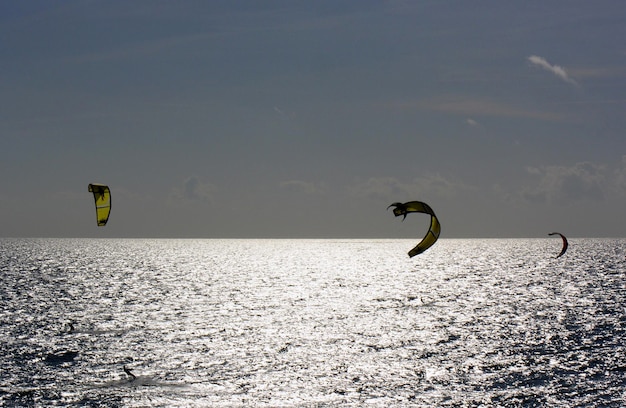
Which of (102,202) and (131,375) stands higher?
(102,202)

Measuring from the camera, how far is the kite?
1548 inches

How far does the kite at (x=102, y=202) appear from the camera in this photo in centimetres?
3931

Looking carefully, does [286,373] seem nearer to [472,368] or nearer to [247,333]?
[472,368]

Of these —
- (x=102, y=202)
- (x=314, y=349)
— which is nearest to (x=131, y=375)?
(x=102, y=202)

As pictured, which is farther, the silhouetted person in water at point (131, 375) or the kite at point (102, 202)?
the silhouetted person in water at point (131, 375)

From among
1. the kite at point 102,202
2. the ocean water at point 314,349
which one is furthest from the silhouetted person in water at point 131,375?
the kite at point 102,202

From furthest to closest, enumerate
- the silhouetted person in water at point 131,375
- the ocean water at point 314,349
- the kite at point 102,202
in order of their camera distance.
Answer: the silhouetted person in water at point 131,375 < the kite at point 102,202 < the ocean water at point 314,349

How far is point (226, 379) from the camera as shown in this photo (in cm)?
4209

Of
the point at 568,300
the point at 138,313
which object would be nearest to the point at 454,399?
the point at 138,313

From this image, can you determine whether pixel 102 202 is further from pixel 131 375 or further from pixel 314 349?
pixel 314 349

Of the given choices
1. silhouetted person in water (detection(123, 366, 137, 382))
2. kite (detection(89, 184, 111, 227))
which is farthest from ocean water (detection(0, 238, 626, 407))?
kite (detection(89, 184, 111, 227))

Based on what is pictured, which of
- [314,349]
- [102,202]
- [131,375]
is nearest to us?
[102,202]

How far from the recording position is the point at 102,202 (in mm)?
41406

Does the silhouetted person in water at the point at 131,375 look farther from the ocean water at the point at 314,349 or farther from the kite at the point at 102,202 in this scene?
the kite at the point at 102,202
